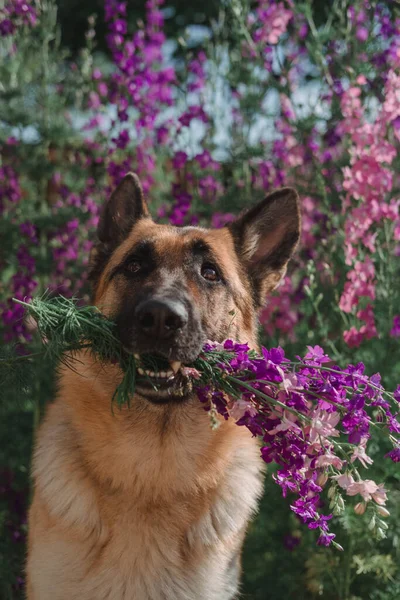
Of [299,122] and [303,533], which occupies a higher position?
[299,122]

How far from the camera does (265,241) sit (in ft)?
11.4

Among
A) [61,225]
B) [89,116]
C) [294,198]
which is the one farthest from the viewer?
[89,116]

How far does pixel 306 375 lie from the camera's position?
2268mm

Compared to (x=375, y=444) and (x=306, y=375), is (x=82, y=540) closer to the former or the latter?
(x=306, y=375)

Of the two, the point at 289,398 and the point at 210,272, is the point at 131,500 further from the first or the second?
the point at 210,272

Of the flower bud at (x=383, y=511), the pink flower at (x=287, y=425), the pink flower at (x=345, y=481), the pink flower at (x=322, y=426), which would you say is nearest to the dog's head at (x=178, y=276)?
the pink flower at (x=287, y=425)

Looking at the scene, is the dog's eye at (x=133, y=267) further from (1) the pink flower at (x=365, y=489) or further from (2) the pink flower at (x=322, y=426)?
(1) the pink flower at (x=365, y=489)

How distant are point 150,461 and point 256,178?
3446 millimetres

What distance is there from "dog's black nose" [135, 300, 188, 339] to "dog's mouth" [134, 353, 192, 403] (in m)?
0.12

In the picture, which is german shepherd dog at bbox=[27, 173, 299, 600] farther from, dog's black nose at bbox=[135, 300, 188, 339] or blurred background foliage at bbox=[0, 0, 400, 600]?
blurred background foliage at bbox=[0, 0, 400, 600]

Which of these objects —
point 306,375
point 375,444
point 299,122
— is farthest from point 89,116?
point 306,375

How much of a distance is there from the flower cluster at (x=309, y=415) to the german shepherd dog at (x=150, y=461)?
298 mm

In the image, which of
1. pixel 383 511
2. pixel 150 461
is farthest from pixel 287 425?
pixel 150 461

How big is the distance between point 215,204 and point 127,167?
813mm
